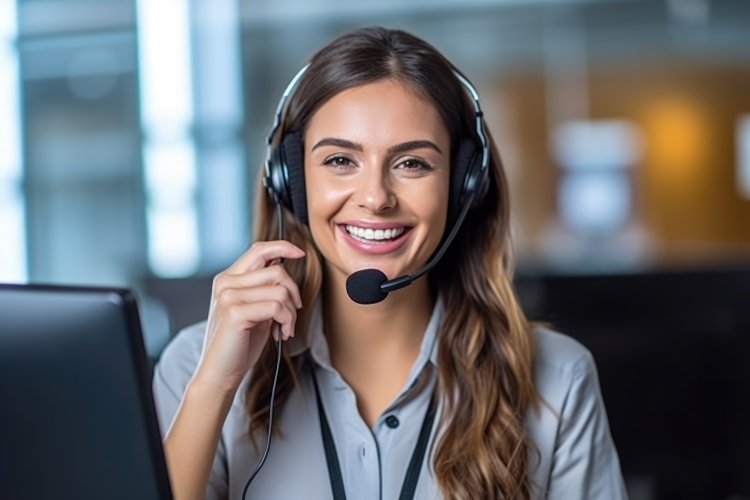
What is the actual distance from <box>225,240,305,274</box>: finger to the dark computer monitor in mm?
526

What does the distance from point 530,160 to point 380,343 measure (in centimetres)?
708

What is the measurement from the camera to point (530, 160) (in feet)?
27.7

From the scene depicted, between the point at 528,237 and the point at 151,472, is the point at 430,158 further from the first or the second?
the point at 528,237

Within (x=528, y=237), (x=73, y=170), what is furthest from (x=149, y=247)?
(x=528, y=237)

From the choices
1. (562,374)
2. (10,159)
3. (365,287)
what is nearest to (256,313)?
(365,287)

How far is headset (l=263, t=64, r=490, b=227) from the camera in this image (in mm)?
1473

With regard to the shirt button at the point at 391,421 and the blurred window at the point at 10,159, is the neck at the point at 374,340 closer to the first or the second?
the shirt button at the point at 391,421

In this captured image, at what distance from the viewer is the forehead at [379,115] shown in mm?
1409

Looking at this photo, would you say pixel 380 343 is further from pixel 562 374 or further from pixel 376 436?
pixel 562 374

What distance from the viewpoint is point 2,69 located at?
5.36 meters

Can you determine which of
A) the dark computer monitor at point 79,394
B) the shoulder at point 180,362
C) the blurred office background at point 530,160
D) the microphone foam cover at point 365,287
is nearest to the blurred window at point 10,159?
the blurred office background at point 530,160

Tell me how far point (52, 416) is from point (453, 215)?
82 centimetres

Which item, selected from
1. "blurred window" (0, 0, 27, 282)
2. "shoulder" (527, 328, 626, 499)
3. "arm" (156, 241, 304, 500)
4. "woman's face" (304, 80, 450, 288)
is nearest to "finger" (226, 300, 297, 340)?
"arm" (156, 241, 304, 500)

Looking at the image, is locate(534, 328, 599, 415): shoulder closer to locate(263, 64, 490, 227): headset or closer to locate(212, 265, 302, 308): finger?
locate(263, 64, 490, 227): headset
